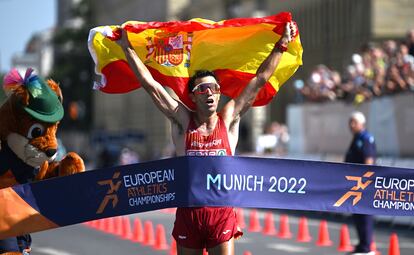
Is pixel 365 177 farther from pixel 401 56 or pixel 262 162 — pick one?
pixel 401 56

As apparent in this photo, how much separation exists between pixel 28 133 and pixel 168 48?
1.50 meters

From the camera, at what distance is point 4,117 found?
8.54m

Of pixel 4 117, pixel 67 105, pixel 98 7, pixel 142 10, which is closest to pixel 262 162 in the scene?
pixel 4 117

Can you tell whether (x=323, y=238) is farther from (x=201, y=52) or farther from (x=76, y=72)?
(x=76, y=72)

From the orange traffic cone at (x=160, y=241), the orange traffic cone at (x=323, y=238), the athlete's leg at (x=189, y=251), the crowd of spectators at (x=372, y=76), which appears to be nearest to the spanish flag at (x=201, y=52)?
the athlete's leg at (x=189, y=251)

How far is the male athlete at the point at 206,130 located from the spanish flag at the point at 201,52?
2.17ft

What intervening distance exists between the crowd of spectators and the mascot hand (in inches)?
524

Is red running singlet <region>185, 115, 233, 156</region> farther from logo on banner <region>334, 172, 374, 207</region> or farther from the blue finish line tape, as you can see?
logo on banner <region>334, 172, 374, 207</region>

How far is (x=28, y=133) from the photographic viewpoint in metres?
8.50

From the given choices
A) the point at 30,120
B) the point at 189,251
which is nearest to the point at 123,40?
the point at 30,120

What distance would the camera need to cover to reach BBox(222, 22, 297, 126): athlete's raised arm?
27.4ft

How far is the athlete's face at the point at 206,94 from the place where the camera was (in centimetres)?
822

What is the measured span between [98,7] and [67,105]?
10.9 metres

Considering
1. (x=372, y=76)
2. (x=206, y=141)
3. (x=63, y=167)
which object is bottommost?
(x=372, y=76)
